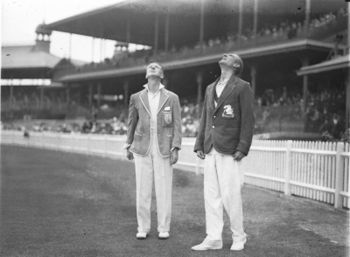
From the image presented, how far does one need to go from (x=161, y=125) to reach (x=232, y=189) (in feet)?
3.84

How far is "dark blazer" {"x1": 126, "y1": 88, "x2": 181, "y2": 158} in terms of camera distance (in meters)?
6.04

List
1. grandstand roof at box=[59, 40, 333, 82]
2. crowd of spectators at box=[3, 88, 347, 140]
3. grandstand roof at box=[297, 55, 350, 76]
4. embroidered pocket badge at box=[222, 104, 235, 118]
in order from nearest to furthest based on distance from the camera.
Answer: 1. embroidered pocket badge at box=[222, 104, 235, 118]
2. crowd of spectators at box=[3, 88, 347, 140]
3. grandstand roof at box=[297, 55, 350, 76]
4. grandstand roof at box=[59, 40, 333, 82]

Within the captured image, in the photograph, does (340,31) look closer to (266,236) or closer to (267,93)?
(267,93)

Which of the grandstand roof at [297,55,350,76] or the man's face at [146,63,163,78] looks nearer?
the man's face at [146,63,163,78]

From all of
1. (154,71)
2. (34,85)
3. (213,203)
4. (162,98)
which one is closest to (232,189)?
(213,203)

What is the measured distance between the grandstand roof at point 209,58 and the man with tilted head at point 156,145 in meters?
15.5

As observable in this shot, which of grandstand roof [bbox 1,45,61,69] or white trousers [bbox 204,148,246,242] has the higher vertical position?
grandstand roof [bbox 1,45,61,69]

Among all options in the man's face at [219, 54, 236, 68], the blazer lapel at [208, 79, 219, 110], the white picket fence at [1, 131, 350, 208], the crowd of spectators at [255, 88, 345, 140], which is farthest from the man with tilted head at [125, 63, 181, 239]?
the crowd of spectators at [255, 88, 345, 140]

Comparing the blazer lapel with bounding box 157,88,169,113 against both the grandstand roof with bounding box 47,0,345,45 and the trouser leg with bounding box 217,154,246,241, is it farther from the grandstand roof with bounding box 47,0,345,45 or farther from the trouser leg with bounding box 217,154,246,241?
the grandstand roof with bounding box 47,0,345,45

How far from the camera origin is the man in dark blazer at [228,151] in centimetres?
532

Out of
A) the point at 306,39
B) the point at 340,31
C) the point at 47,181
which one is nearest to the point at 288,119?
the point at 306,39

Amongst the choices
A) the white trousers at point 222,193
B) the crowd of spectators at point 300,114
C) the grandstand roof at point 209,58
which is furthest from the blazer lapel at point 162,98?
the grandstand roof at point 209,58

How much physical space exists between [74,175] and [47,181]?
161 centimetres

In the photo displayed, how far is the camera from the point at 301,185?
9672 mm
